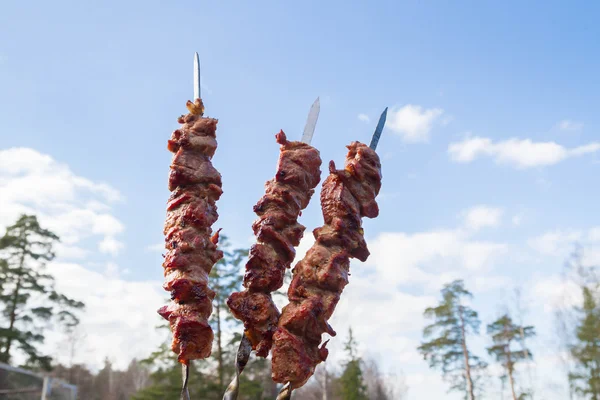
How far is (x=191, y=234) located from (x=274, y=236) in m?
0.53

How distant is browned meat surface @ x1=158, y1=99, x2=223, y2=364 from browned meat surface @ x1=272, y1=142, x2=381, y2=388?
0.49 m

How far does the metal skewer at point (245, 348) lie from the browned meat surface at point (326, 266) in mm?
149

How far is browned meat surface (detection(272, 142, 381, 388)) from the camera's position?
2.63 meters

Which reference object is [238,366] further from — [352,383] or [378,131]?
[352,383]

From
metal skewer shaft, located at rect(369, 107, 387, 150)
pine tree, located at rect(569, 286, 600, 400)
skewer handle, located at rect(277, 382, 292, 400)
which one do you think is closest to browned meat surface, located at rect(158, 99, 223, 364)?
skewer handle, located at rect(277, 382, 292, 400)

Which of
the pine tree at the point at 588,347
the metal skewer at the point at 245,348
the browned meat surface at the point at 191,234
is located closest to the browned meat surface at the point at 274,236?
the metal skewer at the point at 245,348

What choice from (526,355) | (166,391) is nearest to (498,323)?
(526,355)

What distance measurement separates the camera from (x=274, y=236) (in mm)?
2947

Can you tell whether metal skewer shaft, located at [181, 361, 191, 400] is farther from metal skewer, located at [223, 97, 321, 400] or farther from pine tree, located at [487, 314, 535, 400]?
pine tree, located at [487, 314, 535, 400]

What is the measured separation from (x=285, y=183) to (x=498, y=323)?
40124mm

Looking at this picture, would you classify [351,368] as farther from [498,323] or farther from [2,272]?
[2,272]

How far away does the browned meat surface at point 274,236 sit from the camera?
2746mm

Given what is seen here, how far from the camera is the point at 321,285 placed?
2.83 m

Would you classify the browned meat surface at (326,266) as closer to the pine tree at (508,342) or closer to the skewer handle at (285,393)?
the skewer handle at (285,393)
